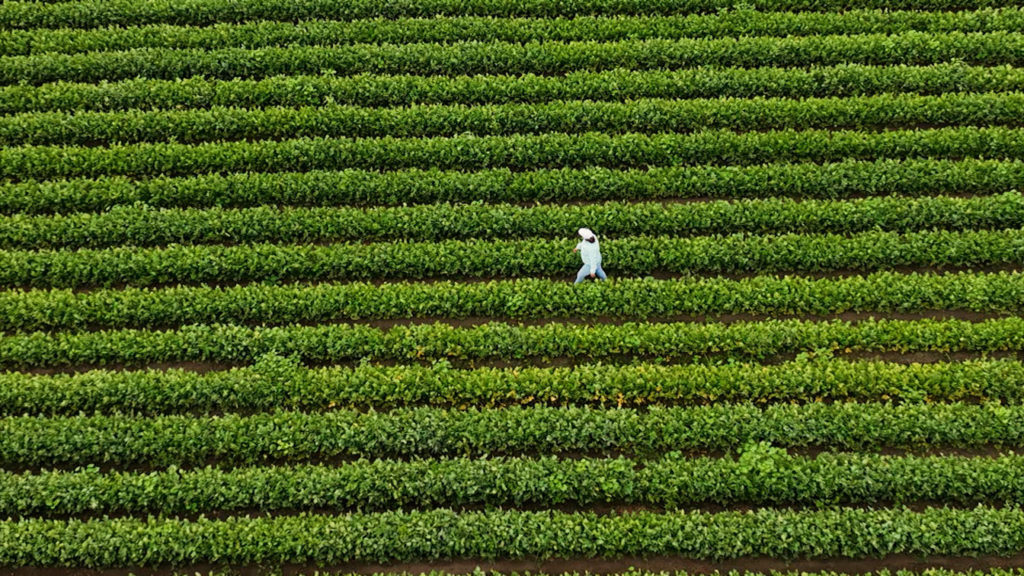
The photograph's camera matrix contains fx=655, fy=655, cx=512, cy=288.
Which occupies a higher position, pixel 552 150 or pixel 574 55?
pixel 574 55

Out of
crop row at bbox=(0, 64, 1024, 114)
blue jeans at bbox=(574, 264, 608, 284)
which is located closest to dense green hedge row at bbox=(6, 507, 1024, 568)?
blue jeans at bbox=(574, 264, 608, 284)

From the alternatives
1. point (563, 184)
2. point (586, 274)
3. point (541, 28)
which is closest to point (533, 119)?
point (563, 184)

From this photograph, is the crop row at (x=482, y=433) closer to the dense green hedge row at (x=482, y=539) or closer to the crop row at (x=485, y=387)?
the crop row at (x=485, y=387)

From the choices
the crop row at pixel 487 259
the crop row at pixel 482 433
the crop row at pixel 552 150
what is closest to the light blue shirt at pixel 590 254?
the crop row at pixel 487 259

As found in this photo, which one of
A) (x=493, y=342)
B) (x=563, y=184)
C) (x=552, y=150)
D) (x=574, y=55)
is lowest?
(x=493, y=342)

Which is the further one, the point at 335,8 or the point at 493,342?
the point at 335,8

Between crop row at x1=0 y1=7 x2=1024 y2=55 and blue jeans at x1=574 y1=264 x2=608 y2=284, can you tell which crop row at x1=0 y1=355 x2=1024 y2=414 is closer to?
blue jeans at x1=574 y1=264 x2=608 y2=284

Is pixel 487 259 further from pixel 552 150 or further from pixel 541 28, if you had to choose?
pixel 541 28
